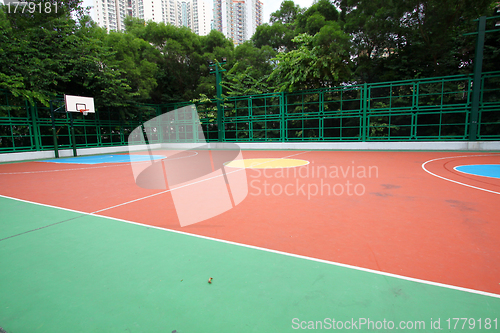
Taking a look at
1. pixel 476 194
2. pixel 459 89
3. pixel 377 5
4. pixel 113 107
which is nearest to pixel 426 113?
pixel 459 89

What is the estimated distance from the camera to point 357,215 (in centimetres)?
404

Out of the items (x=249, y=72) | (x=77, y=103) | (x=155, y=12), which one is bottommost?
(x=77, y=103)

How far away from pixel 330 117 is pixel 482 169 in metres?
9.01

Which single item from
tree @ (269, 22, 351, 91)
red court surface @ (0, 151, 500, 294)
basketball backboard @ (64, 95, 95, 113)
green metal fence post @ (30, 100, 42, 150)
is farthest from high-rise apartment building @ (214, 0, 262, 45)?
red court surface @ (0, 151, 500, 294)

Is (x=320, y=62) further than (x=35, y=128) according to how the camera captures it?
Yes

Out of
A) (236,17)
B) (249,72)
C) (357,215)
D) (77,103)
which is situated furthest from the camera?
(236,17)

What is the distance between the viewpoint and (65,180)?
7.47 m

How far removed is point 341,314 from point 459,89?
1557 cm

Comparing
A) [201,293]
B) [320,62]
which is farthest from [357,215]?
[320,62]

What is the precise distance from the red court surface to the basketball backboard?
8.48 metres

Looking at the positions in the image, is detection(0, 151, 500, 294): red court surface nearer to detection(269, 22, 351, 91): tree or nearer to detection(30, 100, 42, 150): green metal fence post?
detection(30, 100, 42, 150): green metal fence post

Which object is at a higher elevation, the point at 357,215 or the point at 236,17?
the point at 236,17

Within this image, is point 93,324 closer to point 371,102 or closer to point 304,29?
point 371,102

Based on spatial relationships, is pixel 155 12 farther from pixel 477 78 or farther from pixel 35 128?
pixel 477 78
